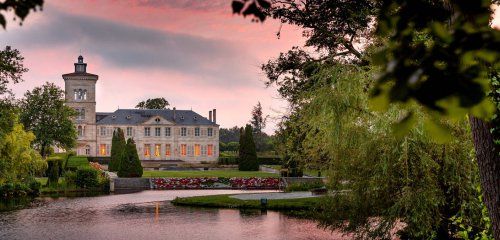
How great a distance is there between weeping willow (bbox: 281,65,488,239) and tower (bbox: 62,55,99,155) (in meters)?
67.8

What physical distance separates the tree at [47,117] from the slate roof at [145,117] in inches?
929

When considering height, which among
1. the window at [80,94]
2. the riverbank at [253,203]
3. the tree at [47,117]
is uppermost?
the window at [80,94]

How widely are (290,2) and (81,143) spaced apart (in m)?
60.1

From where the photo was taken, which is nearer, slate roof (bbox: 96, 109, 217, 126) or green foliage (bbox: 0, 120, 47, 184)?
green foliage (bbox: 0, 120, 47, 184)

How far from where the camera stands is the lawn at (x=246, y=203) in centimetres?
→ 2304

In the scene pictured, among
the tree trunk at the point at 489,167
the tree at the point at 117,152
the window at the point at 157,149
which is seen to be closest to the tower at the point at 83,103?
the window at the point at 157,149

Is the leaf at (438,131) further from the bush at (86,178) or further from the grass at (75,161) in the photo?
the grass at (75,161)

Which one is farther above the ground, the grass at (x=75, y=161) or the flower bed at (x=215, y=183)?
the grass at (x=75, y=161)

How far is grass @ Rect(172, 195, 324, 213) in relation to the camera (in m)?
23.0

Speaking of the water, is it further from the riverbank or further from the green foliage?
the green foliage

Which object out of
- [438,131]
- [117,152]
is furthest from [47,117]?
[438,131]

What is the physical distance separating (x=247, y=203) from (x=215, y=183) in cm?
1575

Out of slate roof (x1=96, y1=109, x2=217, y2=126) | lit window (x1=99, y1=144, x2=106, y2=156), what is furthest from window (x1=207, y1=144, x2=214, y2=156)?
lit window (x1=99, y1=144, x2=106, y2=156)

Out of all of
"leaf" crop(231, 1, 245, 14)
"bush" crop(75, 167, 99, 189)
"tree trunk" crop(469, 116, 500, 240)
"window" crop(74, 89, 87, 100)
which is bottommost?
"bush" crop(75, 167, 99, 189)
